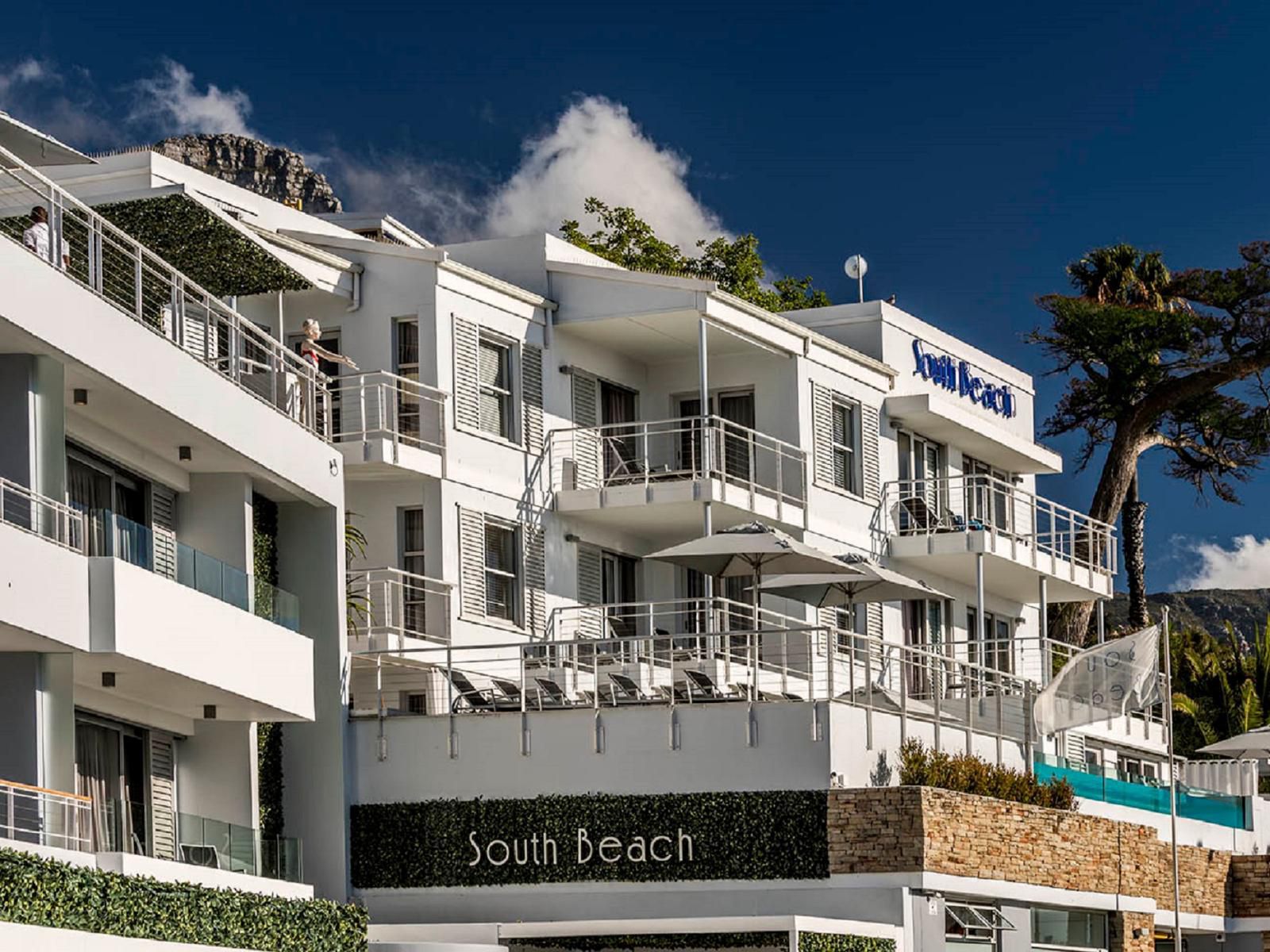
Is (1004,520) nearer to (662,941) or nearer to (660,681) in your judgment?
(660,681)

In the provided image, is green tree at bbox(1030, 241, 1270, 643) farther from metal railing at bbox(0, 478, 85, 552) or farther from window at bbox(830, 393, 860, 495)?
metal railing at bbox(0, 478, 85, 552)

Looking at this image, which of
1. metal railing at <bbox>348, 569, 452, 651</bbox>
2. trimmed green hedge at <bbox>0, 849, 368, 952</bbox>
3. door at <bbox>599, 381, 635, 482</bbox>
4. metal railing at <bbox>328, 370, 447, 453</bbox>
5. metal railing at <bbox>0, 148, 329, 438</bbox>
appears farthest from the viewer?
door at <bbox>599, 381, 635, 482</bbox>

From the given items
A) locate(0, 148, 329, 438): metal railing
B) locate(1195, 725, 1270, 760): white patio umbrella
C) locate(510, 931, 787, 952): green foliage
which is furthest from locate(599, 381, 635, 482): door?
locate(1195, 725, 1270, 760): white patio umbrella

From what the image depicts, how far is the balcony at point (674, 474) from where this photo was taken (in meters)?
38.2

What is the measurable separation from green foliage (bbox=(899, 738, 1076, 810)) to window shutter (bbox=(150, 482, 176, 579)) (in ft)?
31.2

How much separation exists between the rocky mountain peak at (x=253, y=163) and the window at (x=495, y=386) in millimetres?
76844

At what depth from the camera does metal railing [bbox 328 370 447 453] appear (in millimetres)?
35219

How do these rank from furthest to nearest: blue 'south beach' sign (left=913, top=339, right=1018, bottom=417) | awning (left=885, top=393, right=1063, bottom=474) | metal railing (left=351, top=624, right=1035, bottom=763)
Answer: blue 'south beach' sign (left=913, top=339, right=1018, bottom=417) → awning (left=885, top=393, right=1063, bottom=474) → metal railing (left=351, top=624, right=1035, bottom=763)

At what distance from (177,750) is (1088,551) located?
2353 centimetres

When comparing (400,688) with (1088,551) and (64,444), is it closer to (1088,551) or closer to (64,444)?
(64,444)

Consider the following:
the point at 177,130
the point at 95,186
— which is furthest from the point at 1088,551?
the point at 177,130

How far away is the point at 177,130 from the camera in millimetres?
139750

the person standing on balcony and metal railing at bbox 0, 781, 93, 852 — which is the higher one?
the person standing on balcony

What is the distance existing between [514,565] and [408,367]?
332cm
